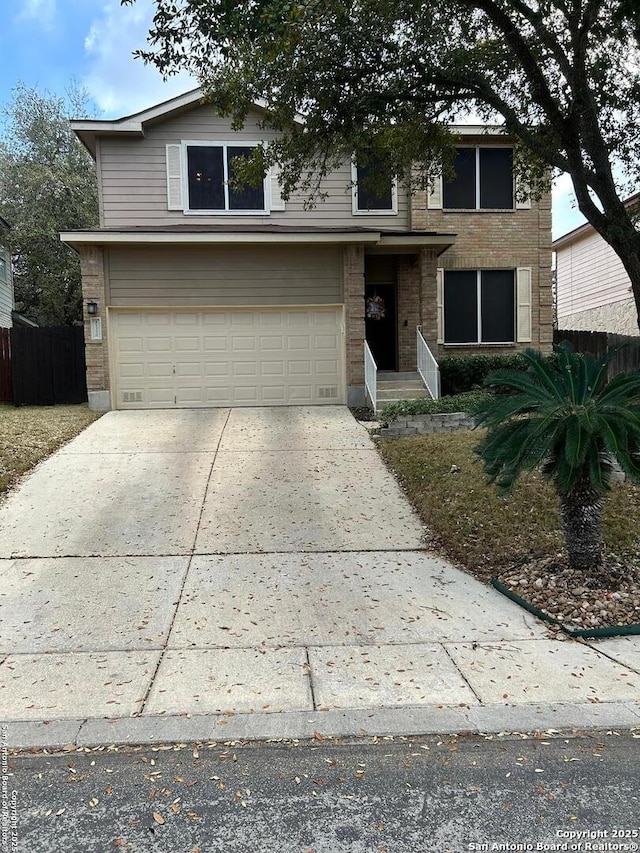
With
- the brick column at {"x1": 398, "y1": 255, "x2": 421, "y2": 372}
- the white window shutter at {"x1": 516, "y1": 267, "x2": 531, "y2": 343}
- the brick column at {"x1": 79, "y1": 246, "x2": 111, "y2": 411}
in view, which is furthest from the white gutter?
the white window shutter at {"x1": 516, "y1": 267, "x2": 531, "y2": 343}

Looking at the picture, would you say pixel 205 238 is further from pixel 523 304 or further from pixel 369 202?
pixel 523 304

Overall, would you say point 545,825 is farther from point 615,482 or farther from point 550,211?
point 550,211

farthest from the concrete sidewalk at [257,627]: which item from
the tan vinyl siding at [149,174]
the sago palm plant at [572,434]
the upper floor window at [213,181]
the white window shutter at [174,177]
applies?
the upper floor window at [213,181]

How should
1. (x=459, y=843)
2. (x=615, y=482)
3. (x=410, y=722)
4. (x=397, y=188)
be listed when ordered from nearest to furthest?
1. (x=459, y=843)
2. (x=410, y=722)
3. (x=615, y=482)
4. (x=397, y=188)

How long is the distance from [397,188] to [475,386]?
5.21 m

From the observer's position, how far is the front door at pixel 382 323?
1600 centimetres

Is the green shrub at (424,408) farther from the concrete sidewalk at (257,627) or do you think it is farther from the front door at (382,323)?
→ the front door at (382,323)

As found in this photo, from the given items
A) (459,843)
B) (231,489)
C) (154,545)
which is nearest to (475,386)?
(231,489)

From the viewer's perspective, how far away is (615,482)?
7773 mm

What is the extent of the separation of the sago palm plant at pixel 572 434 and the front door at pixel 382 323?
410 inches

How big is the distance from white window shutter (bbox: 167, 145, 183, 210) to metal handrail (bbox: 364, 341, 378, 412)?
215 inches

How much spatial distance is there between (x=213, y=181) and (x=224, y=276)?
2486 mm

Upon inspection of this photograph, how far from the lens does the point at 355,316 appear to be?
14.1 meters

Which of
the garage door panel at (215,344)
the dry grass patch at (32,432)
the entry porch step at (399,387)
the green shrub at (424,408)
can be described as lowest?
the dry grass patch at (32,432)
